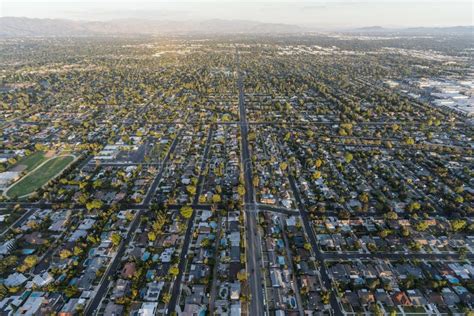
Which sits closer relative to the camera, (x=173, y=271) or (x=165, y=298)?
(x=165, y=298)

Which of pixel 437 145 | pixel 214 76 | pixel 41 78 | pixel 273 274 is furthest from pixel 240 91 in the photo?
pixel 41 78

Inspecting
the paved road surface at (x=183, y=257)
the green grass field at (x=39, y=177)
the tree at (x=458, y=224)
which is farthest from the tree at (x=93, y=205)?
the tree at (x=458, y=224)

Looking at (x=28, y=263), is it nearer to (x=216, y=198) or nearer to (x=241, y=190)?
(x=216, y=198)

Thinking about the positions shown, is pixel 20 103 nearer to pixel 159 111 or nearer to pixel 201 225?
pixel 159 111

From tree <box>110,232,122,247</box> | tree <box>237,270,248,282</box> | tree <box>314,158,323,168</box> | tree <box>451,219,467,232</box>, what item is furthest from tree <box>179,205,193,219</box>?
tree <box>451,219,467,232</box>

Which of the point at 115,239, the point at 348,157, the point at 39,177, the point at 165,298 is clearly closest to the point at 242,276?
the point at 165,298

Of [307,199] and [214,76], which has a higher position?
[214,76]

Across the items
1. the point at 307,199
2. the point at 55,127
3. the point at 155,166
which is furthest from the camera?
the point at 55,127
